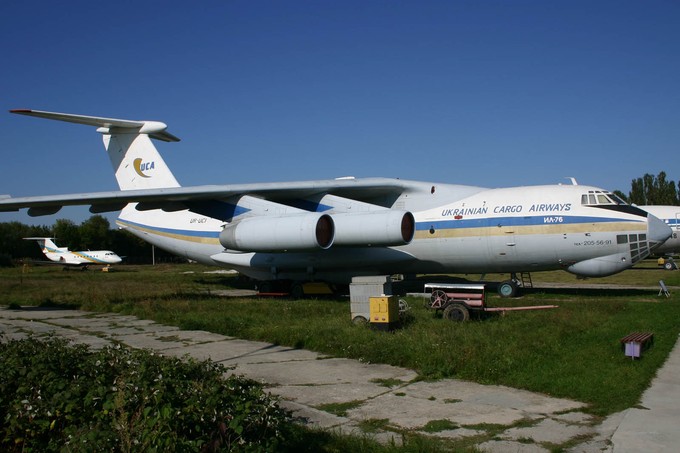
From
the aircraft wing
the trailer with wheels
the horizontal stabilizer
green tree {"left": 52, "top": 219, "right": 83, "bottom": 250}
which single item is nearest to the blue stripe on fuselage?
the aircraft wing

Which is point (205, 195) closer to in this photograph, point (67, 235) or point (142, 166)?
point (142, 166)

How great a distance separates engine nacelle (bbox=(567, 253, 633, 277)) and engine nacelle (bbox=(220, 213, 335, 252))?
6424 millimetres

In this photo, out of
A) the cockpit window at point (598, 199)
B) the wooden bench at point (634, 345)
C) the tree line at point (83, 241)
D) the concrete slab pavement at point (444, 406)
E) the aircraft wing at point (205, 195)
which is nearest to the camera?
the concrete slab pavement at point (444, 406)

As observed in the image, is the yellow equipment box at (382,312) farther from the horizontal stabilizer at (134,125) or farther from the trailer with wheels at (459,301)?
the horizontal stabilizer at (134,125)

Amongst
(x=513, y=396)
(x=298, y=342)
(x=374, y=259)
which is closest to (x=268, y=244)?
(x=374, y=259)

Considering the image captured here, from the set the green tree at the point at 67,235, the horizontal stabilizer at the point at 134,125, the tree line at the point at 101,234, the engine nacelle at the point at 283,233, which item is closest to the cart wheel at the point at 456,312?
the engine nacelle at the point at 283,233

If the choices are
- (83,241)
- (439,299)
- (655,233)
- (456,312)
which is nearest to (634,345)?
(456,312)

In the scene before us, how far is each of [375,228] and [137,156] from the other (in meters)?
10.8

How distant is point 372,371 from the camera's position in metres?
7.72

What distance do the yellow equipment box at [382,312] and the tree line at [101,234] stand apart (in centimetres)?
6247

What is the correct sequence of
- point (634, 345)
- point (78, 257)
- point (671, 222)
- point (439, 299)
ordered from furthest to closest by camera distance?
point (78, 257) < point (671, 222) < point (439, 299) < point (634, 345)

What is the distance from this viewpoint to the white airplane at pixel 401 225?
1441 centimetres

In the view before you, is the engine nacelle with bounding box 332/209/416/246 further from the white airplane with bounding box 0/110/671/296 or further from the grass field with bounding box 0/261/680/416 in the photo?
the grass field with bounding box 0/261/680/416

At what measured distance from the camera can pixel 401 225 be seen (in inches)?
565
